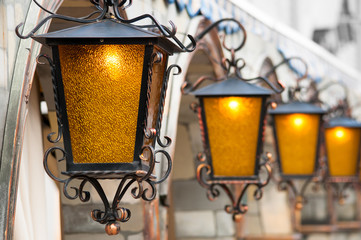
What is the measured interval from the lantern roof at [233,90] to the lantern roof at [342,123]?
301cm

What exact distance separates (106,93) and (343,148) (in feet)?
16.0

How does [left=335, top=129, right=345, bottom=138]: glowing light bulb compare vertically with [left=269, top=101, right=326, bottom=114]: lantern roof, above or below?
below

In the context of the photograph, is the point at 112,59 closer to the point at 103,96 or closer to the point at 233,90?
the point at 103,96

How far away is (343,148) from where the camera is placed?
8.01 meters

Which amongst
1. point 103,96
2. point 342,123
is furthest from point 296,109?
point 103,96

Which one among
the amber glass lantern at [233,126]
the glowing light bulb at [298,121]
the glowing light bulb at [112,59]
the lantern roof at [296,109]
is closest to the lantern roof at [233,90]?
the amber glass lantern at [233,126]

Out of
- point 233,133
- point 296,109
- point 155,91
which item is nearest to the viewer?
point 155,91

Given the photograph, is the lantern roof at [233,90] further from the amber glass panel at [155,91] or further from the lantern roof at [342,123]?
the lantern roof at [342,123]

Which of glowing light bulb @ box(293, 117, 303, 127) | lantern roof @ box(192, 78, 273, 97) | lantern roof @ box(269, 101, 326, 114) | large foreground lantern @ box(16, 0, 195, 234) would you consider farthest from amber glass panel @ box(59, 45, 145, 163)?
glowing light bulb @ box(293, 117, 303, 127)

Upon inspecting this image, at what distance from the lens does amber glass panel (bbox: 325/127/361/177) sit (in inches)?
314

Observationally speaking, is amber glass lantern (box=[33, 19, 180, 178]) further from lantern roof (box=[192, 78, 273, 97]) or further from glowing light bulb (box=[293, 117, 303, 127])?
glowing light bulb (box=[293, 117, 303, 127])

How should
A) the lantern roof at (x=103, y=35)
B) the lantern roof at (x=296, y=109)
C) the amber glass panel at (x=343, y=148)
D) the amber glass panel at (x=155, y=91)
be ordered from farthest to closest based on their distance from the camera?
the amber glass panel at (x=343, y=148) → the lantern roof at (x=296, y=109) → the amber glass panel at (x=155, y=91) → the lantern roof at (x=103, y=35)

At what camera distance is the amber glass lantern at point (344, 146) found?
7.98 m

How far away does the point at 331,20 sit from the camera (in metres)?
16.7
